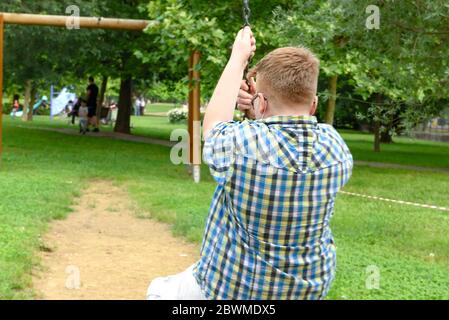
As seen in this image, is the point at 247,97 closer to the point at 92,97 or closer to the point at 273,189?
the point at 273,189

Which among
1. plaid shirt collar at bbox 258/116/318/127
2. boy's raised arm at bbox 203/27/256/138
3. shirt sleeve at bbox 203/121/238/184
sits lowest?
shirt sleeve at bbox 203/121/238/184

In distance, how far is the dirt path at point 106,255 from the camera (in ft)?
21.7

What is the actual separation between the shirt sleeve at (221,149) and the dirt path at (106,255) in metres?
3.79

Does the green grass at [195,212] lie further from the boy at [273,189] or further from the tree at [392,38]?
the boy at [273,189]

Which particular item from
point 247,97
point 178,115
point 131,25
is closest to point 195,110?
point 131,25

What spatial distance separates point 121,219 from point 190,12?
5.99 m

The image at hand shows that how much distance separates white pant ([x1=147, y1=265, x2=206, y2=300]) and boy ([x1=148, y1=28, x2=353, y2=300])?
0.08m

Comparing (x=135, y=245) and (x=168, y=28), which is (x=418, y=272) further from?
(x=168, y=28)

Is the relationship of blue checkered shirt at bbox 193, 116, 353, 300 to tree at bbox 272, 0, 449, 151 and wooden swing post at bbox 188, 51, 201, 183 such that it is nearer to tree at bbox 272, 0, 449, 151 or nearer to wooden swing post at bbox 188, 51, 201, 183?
tree at bbox 272, 0, 449, 151

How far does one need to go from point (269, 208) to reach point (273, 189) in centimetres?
7

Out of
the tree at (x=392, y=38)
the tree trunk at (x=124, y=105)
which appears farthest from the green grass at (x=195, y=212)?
the tree trunk at (x=124, y=105)

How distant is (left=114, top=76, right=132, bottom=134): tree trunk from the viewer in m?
29.9

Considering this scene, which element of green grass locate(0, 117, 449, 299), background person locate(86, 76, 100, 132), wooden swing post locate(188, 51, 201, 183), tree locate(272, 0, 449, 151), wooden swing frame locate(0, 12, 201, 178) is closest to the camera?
green grass locate(0, 117, 449, 299)

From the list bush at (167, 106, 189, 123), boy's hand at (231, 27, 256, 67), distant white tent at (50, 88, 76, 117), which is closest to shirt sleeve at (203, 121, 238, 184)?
boy's hand at (231, 27, 256, 67)
